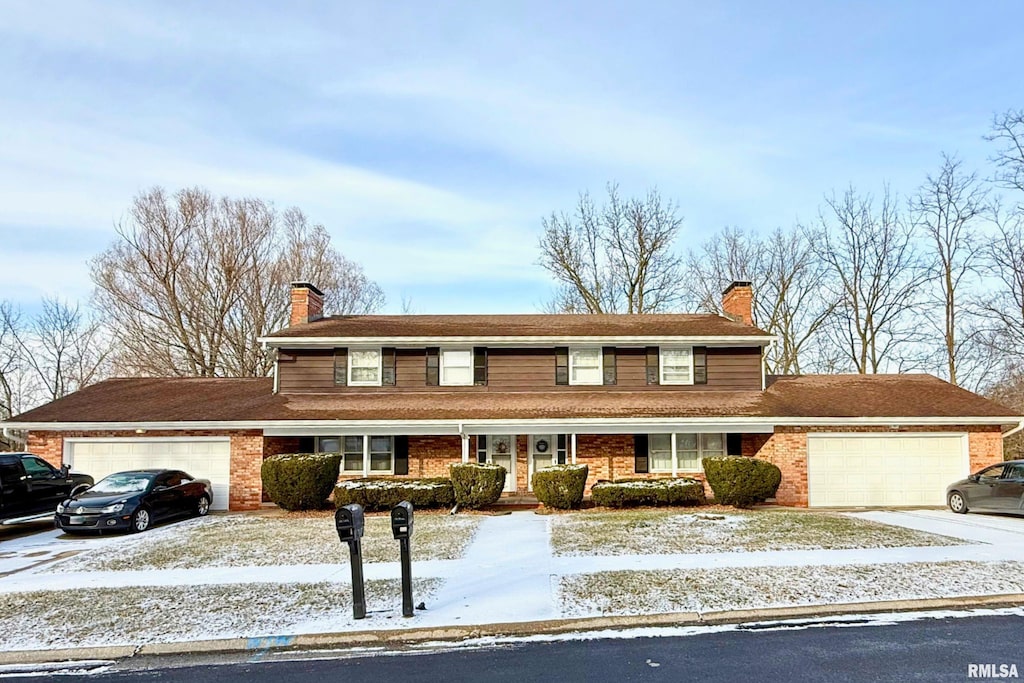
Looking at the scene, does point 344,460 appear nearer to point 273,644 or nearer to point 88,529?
point 88,529

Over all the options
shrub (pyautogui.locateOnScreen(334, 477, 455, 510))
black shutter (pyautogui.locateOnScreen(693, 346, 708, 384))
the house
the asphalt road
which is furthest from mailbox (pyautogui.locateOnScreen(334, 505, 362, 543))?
black shutter (pyautogui.locateOnScreen(693, 346, 708, 384))

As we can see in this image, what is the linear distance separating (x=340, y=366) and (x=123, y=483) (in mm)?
6841

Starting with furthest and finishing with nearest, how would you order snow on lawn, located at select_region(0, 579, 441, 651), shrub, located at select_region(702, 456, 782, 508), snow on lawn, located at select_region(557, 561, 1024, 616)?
shrub, located at select_region(702, 456, 782, 508), snow on lawn, located at select_region(557, 561, 1024, 616), snow on lawn, located at select_region(0, 579, 441, 651)

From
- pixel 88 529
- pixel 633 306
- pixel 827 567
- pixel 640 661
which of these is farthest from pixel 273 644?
pixel 633 306

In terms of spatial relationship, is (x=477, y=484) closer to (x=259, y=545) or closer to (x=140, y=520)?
(x=259, y=545)

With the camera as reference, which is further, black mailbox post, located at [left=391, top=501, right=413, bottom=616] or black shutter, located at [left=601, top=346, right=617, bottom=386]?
black shutter, located at [left=601, top=346, right=617, bottom=386]

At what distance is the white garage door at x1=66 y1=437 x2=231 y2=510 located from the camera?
18656 mm

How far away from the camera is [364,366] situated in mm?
21125

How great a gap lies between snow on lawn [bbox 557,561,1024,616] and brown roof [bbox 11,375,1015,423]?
8755 millimetres

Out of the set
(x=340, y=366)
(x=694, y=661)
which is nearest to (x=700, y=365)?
(x=340, y=366)

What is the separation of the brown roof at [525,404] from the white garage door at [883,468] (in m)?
0.71

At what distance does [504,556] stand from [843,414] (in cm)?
1110

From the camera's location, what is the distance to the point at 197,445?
738 inches

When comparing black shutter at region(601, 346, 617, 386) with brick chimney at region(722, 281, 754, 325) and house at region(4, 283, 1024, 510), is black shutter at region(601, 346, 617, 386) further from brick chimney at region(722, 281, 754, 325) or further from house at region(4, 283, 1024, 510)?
brick chimney at region(722, 281, 754, 325)
